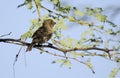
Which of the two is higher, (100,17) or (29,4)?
(29,4)

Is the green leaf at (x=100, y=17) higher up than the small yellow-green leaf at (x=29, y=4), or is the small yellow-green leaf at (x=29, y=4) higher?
the small yellow-green leaf at (x=29, y=4)

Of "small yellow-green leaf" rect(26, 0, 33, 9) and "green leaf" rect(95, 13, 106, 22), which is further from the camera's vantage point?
"green leaf" rect(95, 13, 106, 22)

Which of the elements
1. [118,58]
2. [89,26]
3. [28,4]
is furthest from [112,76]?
[28,4]

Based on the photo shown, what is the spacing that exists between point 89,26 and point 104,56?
1.80ft

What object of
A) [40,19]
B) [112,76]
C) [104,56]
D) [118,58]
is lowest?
[112,76]

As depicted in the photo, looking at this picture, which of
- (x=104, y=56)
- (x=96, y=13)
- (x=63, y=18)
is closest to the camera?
(x=104, y=56)

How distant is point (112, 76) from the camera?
3660mm

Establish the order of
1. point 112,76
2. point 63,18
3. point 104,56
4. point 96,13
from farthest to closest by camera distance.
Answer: point 112,76
point 96,13
point 63,18
point 104,56

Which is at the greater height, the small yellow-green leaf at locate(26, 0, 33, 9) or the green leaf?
the small yellow-green leaf at locate(26, 0, 33, 9)

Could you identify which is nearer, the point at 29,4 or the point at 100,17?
the point at 100,17

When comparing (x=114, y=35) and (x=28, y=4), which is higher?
(x=28, y=4)

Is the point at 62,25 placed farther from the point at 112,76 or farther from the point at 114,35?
the point at 112,76

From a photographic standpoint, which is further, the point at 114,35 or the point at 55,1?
the point at 114,35

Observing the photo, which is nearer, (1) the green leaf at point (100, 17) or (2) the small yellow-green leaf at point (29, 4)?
(2) the small yellow-green leaf at point (29, 4)
